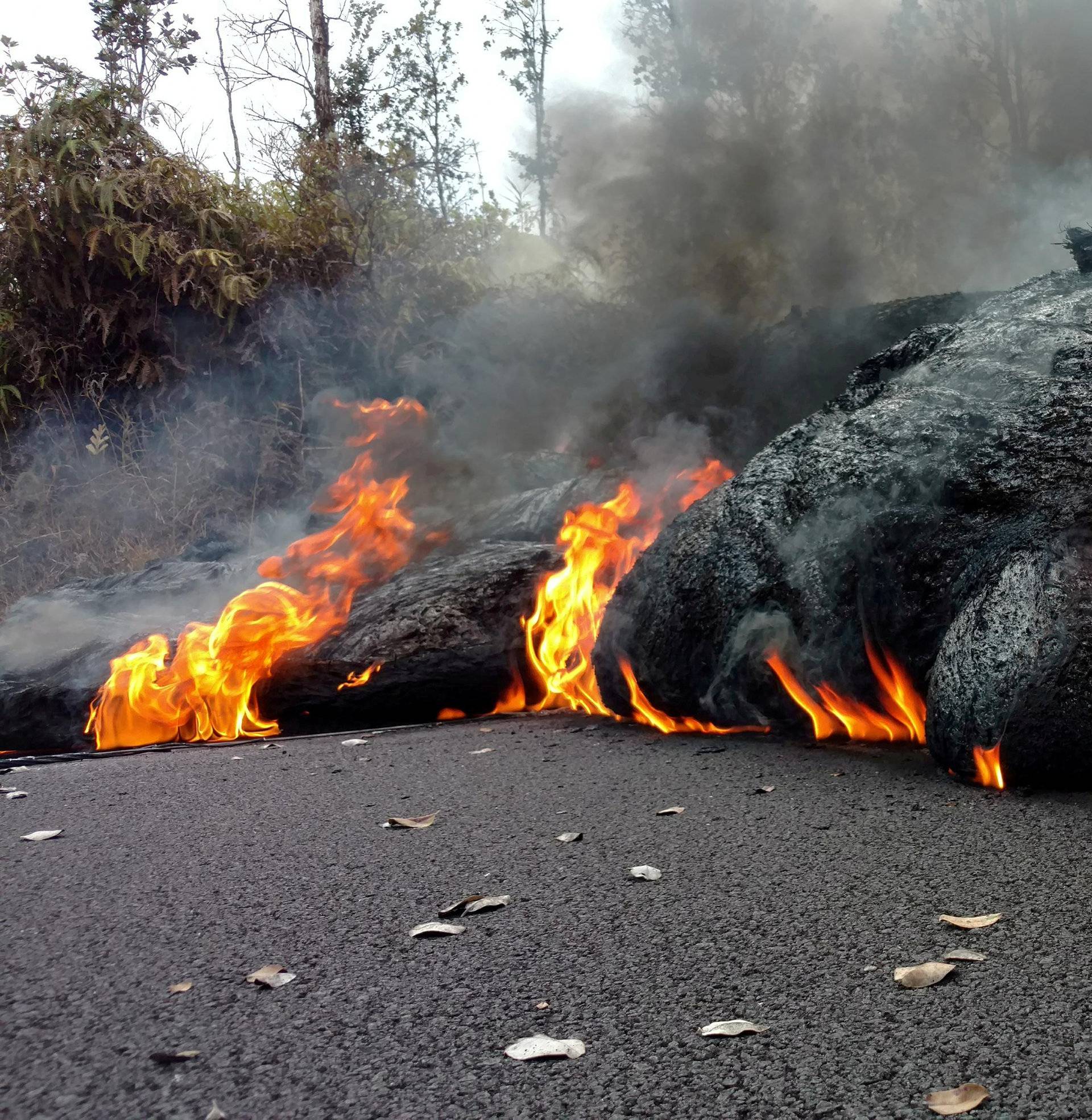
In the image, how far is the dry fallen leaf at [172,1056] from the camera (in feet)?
5.77

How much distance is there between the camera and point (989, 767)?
3.19 metres

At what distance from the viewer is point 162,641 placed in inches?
224

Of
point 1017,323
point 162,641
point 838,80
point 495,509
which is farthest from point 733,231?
point 162,641

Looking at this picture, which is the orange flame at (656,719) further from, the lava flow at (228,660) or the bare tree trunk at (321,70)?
the bare tree trunk at (321,70)

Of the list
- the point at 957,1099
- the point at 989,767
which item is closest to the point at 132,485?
the point at 989,767

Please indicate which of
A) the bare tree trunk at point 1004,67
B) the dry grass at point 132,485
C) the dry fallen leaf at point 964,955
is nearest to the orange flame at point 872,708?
the dry fallen leaf at point 964,955

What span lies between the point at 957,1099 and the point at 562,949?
0.87m

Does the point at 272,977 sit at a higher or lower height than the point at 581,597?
lower

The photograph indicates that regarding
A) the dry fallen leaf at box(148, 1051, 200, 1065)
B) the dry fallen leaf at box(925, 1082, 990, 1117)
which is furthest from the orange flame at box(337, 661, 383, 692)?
the dry fallen leaf at box(925, 1082, 990, 1117)

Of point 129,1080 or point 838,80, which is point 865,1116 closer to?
point 129,1080

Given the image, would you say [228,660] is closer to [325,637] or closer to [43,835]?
[325,637]

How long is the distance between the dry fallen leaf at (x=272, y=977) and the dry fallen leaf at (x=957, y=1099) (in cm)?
122

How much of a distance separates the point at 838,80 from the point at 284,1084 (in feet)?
33.3

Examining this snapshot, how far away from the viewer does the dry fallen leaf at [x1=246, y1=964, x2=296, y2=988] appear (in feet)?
6.73
